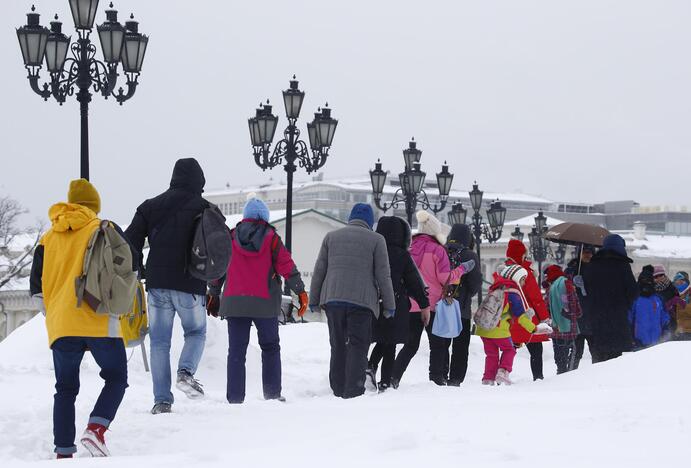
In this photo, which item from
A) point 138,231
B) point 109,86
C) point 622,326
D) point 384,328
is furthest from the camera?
point 109,86

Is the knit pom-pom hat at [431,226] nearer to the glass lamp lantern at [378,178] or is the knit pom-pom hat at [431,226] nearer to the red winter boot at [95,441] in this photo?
the red winter boot at [95,441]

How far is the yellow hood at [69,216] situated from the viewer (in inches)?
256

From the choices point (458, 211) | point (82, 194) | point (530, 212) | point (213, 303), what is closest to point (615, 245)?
point (213, 303)

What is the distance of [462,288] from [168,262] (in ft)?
13.6

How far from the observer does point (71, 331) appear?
6.36m

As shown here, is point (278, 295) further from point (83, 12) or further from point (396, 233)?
point (83, 12)

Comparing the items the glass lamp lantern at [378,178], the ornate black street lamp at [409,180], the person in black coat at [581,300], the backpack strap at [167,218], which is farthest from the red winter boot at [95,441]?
the glass lamp lantern at [378,178]

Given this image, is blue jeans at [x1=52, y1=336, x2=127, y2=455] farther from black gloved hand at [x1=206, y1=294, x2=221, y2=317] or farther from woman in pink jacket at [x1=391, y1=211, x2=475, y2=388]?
woman in pink jacket at [x1=391, y1=211, x2=475, y2=388]

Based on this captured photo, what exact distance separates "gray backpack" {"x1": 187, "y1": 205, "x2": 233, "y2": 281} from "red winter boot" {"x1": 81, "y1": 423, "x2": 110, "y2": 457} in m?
1.80

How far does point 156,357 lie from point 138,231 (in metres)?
0.83

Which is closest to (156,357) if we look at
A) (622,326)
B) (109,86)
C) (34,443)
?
(34,443)

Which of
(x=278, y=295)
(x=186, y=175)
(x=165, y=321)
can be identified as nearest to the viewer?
(x=165, y=321)

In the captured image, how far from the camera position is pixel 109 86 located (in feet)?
49.0

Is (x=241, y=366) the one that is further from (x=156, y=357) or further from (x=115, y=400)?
(x=115, y=400)
